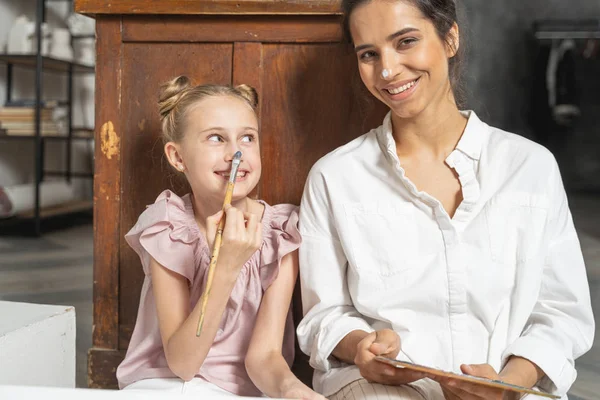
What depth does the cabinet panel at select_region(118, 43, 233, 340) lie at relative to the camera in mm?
1846

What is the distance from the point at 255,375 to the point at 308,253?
11.3 inches

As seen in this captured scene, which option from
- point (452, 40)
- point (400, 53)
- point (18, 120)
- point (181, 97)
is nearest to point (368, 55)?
point (400, 53)

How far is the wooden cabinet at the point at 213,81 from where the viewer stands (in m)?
1.80

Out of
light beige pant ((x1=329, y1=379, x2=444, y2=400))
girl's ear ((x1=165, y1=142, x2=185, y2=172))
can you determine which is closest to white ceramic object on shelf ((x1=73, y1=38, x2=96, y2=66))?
girl's ear ((x1=165, y1=142, x2=185, y2=172))

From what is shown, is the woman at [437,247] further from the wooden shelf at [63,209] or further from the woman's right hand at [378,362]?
the wooden shelf at [63,209]

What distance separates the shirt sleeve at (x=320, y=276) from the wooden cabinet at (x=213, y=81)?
0.84 feet

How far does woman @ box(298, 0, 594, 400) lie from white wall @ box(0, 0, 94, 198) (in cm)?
443

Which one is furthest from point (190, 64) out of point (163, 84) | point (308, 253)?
point (308, 253)

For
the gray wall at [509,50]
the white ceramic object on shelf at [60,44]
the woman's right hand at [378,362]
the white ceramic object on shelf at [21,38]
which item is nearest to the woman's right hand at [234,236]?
the woman's right hand at [378,362]

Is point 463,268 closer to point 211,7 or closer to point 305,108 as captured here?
point 305,108

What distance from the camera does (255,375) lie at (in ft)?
5.04

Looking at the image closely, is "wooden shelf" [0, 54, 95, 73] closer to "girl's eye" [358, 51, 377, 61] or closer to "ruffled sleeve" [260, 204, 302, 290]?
"ruffled sleeve" [260, 204, 302, 290]

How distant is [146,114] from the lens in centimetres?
187

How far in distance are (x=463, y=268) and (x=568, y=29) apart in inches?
280
